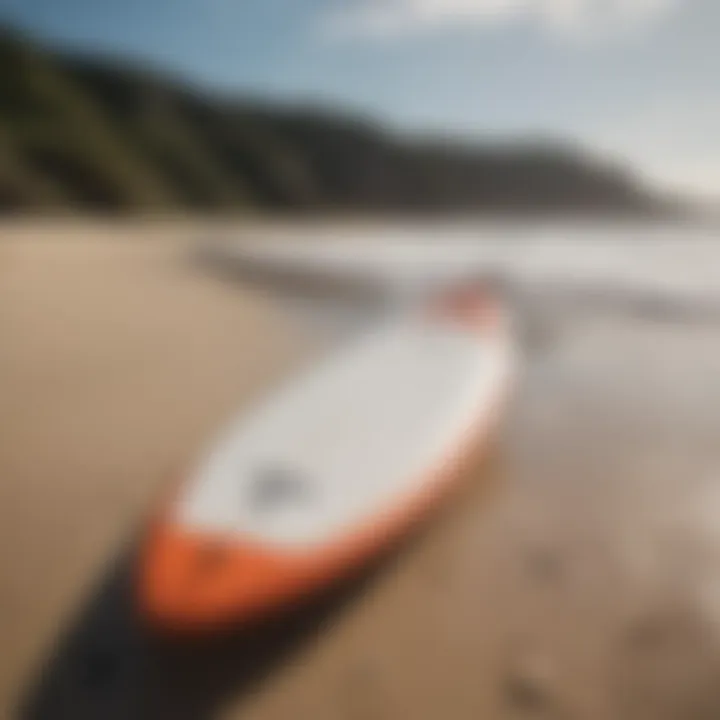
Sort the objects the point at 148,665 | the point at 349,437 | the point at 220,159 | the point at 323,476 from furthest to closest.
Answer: the point at 220,159, the point at 349,437, the point at 323,476, the point at 148,665

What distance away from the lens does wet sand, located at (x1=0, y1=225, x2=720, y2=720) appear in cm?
87

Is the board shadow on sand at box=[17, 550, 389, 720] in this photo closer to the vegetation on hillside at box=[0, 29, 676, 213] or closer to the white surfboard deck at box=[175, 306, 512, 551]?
the white surfboard deck at box=[175, 306, 512, 551]

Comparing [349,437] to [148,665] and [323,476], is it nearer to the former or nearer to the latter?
[323,476]

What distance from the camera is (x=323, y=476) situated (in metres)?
1.07

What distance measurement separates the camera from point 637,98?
1.64 meters

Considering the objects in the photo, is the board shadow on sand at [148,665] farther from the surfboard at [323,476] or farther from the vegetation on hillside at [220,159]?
the vegetation on hillside at [220,159]


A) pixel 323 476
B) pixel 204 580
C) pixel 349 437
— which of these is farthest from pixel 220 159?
pixel 204 580

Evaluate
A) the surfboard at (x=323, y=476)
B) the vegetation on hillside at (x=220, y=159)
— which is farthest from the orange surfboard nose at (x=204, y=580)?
→ the vegetation on hillside at (x=220, y=159)

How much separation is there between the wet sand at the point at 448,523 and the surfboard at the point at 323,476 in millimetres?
66

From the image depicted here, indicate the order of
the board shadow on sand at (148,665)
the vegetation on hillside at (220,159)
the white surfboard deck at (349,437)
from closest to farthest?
the board shadow on sand at (148,665) → the white surfboard deck at (349,437) → the vegetation on hillside at (220,159)

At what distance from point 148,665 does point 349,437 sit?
0.44 meters

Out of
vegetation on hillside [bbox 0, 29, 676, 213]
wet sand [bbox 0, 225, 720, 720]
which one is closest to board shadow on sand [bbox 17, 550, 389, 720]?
wet sand [bbox 0, 225, 720, 720]

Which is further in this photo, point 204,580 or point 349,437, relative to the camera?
point 349,437

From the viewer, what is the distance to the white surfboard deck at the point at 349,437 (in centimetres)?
99
